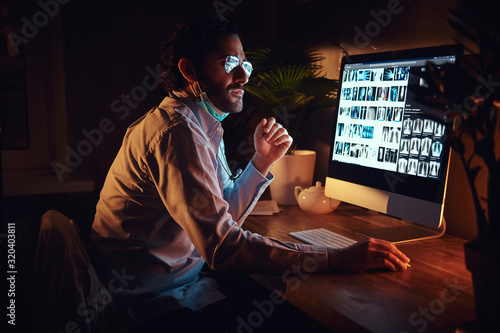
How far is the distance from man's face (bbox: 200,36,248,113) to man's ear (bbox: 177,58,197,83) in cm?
4

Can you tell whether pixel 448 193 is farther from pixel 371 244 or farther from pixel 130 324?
pixel 130 324

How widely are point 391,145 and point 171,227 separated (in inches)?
31.1

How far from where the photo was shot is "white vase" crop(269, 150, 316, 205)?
195 cm

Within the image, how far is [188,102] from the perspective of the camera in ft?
4.79

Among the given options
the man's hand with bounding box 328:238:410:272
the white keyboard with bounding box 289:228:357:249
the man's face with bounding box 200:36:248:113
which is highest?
the man's face with bounding box 200:36:248:113

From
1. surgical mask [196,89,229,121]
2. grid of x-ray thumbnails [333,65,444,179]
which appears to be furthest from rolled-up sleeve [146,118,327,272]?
grid of x-ray thumbnails [333,65,444,179]

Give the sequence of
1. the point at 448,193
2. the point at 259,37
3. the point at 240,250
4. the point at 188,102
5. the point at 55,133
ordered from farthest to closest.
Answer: the point at 259,37 → the point at 55,133 → the point at 448,193 → the point at 188,102 → the point at 240,250

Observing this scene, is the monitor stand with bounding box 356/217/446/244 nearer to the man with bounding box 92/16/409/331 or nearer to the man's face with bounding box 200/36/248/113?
the man with bounding box 92/16/409/331

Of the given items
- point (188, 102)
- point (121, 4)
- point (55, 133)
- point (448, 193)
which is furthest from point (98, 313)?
point (121, 4)

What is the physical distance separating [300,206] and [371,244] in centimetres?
66

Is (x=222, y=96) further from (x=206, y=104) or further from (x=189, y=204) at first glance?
(x=189, y=204)

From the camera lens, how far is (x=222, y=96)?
154cm

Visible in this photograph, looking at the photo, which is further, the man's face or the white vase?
the white vase

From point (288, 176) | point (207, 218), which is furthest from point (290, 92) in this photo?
point (207, 218)
